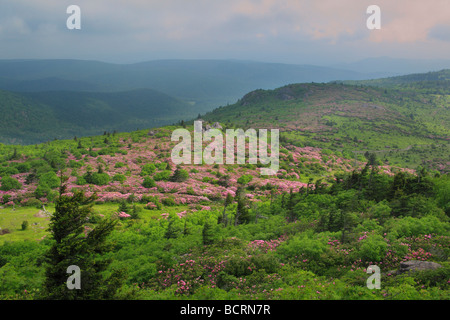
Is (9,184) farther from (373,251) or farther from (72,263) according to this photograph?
(373,251)

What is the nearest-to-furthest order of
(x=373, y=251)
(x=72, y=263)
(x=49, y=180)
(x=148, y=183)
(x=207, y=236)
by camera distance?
(x=72, y=263) < (x=373, y=251) < (x=207, y=236) < (x=49, y=180) < (x=148, y=183)

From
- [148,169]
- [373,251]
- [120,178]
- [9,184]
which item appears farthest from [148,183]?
[373,251]

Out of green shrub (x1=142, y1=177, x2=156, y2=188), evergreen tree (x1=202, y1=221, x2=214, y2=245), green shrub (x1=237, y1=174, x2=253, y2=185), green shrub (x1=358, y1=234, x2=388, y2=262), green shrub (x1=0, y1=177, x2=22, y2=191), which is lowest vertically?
green shrub (x1=237, y1=174, x2=253, y2=185)

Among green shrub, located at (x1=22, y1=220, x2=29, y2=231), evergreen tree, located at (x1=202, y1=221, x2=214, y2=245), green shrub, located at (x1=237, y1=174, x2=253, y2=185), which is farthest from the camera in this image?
green shrub, located at (x1=237, y1=174, x2=253, y2=185)

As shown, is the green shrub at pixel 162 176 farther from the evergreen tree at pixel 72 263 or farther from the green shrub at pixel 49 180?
the evergreen tree at pixel 72 263

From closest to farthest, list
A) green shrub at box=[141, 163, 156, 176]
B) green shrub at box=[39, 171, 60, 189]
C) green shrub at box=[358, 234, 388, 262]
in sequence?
green shrub at box=[358, 234, 388, 262], green shrub at box=[39, 171, 60, 189], green shrub at box=[141, 163, 156, 176]

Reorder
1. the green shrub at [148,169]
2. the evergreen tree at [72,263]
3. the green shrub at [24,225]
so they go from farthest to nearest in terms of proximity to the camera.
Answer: the green shrub at [148,169], the green shrub at [24,225], the evergreen tree at [72,263]

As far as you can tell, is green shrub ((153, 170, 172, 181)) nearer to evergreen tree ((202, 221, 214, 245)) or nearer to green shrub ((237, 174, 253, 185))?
green shrub ((237, 174, 253, 185))

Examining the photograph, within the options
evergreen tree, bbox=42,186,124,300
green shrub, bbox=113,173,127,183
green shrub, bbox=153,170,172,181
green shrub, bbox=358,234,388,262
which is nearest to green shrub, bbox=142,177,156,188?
green shrub, bbox=113,173,127,183

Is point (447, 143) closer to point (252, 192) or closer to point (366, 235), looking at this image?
point (252, 192)

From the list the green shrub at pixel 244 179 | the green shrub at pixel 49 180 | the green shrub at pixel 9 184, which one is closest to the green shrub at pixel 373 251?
the green shrub at pixel 244 179
